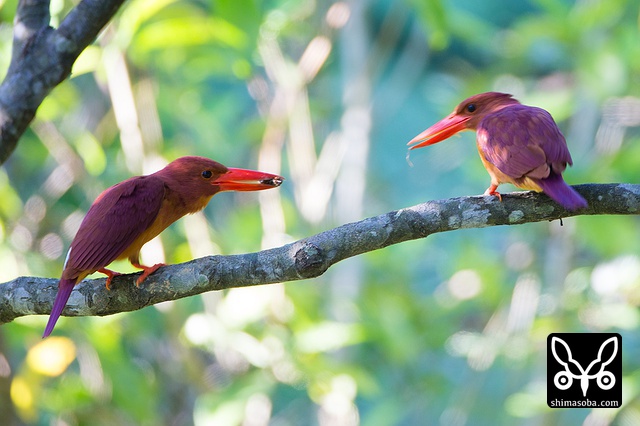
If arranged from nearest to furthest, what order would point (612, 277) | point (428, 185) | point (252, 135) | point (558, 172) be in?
point (558, 172) → point (612, 277) → point (252, 135) → point (428, 185)

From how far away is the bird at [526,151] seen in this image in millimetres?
1961

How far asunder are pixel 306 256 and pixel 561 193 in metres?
0.63

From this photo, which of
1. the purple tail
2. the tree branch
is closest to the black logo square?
the purple tail

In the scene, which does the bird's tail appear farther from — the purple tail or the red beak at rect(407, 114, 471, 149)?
the purple tail

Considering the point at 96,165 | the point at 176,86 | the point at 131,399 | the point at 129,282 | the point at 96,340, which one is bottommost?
the point at 131,399

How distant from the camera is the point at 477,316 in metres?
5.45

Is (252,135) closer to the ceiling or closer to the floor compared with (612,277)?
closer to the ceiling

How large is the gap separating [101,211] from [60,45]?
0.46m

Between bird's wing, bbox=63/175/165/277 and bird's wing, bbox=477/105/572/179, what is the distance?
3.12ft

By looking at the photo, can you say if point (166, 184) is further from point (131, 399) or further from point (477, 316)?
point (477, 316)

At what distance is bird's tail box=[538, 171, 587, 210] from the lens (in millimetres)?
1839

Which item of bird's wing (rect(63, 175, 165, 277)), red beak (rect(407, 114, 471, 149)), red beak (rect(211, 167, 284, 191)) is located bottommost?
bird's wing (rect(63, 175, 165, 277))

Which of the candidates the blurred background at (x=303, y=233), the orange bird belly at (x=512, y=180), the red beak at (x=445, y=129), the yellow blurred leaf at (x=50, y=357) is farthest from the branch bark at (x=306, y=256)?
the yellow blurred leaf at (x=50, y=357)

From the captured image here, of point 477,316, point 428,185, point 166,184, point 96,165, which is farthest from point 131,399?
point 428,185
